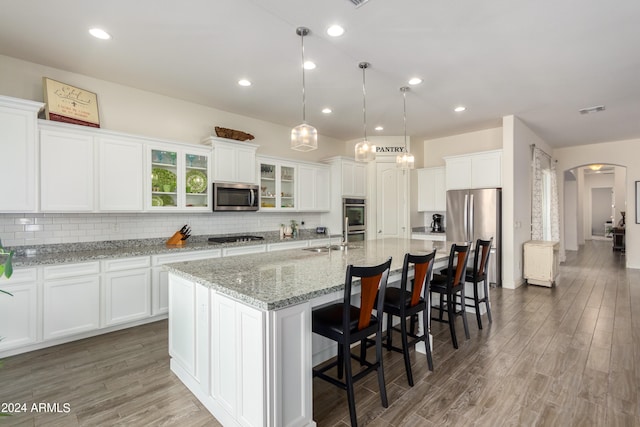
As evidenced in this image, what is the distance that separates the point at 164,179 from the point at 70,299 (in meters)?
1.70

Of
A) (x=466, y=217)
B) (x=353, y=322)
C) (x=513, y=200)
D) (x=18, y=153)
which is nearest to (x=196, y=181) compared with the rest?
(x=18, y=153)

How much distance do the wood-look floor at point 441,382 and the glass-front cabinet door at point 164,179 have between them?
60.1 inches

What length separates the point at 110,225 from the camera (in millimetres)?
3934

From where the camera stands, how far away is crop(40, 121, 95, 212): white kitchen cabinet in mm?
3248

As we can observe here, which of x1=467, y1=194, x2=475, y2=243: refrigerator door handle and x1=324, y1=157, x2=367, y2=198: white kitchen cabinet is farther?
x1=324, y1=157, x2=367, y2=198: white kitchen cabinet

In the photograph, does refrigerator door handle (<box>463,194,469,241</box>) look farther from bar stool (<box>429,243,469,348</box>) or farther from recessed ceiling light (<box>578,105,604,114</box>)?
bar stool (<box>429,243,469,348</box>)

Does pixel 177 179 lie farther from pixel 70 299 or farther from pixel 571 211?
pixel 571 211

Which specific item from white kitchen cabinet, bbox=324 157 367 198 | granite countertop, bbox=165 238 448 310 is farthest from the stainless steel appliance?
granite countertop, bbox=165 238 448 310

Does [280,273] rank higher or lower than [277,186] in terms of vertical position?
lower

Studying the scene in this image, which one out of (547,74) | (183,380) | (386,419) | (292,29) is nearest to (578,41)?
(547,74)

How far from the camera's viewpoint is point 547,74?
3688 millimetres

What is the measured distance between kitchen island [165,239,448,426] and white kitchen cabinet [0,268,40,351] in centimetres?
151

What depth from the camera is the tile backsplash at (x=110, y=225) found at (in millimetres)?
3354

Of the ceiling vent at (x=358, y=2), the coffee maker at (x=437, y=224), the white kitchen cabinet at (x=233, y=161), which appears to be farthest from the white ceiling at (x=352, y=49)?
the coffee maker at (x=437, y=224)
